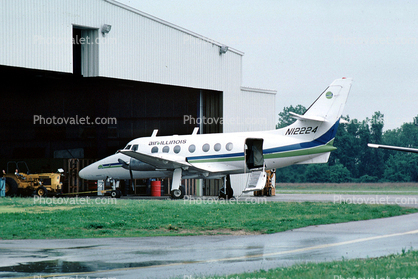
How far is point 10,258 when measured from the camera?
33.4 feet

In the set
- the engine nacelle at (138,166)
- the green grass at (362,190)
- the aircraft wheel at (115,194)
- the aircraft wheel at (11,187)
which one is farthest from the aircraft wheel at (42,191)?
the green grass at (362,190)

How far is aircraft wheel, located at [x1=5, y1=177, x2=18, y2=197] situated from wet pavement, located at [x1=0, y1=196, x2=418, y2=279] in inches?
746

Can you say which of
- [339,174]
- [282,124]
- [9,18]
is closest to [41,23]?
[9,18]

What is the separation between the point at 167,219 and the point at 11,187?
16.9m

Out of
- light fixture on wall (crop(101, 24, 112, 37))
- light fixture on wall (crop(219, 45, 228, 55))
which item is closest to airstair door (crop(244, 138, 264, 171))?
light fixture on wall (crop(101, 24, 112, 37))

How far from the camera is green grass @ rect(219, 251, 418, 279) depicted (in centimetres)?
802

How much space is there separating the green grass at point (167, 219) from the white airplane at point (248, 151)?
5.97 m

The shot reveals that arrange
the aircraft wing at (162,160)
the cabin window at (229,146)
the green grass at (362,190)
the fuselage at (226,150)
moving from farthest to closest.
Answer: the green grass at (362,190) < the cabin window at (229,146) < the aircraft wing at (162,160) < the fuselage at (226,150)

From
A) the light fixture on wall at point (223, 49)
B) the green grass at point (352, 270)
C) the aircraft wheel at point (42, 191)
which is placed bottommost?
the green grass at point (352, 270)

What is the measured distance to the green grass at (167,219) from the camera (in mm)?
14727

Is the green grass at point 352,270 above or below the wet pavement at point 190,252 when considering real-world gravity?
above

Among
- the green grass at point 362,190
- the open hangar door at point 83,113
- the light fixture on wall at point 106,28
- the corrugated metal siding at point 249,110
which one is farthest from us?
the green grass at point 362,190

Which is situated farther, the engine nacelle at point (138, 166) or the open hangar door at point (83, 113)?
the open hangar door at point (83, 113)

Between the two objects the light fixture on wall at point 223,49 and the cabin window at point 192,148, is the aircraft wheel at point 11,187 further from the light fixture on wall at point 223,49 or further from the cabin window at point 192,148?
the light fixture on wall at point 223,49
